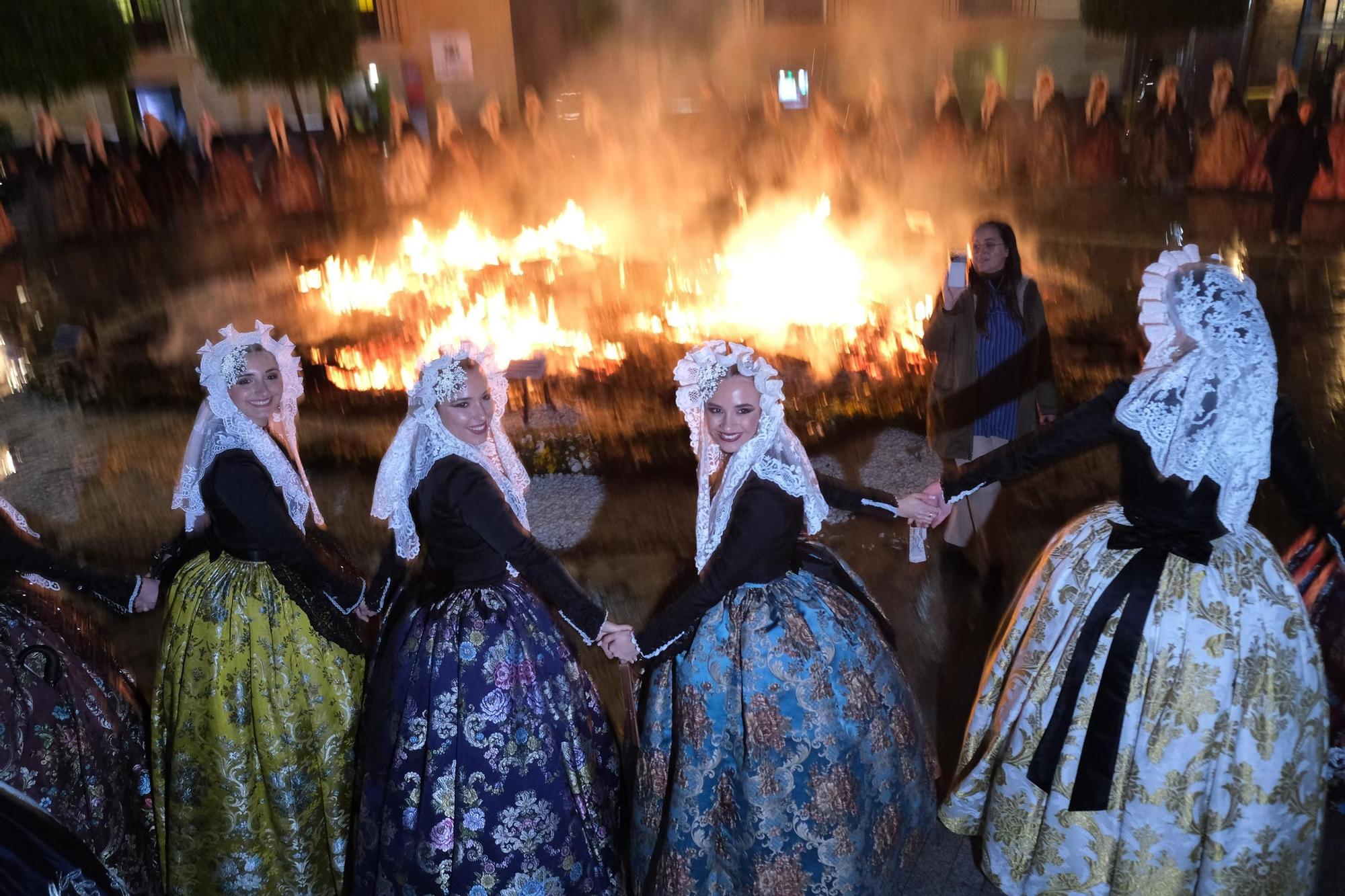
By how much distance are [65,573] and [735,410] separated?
2096mm

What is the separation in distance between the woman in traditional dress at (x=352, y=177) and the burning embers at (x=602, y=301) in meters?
4.57

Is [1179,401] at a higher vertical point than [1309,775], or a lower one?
higher

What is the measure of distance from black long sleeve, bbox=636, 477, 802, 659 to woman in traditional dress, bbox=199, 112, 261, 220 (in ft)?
45.5

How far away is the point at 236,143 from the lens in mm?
17734

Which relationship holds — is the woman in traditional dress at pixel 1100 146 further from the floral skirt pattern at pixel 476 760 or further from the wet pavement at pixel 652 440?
the floral skirt pattern at pixel 476 760

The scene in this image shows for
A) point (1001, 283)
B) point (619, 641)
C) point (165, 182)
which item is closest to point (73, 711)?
point (619, 641)

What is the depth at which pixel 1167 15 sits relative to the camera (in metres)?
16.1

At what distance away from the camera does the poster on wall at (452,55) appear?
57.0ft

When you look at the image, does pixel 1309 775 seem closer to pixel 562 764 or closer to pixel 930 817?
pixel 930 817

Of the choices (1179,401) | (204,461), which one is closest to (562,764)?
(204,461)

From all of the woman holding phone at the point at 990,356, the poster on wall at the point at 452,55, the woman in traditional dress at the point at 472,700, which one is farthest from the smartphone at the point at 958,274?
the poster on wall at the point at 452,55

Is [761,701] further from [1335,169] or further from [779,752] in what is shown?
[1335,169]

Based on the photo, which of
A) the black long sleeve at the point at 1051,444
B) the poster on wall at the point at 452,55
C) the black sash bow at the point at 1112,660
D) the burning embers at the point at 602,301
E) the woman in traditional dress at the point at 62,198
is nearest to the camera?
the black sash bow at the point at 1112,660

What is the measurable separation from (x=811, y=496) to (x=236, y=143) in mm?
18024
